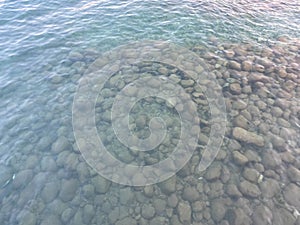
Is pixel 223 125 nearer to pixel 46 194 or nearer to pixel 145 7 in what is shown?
pixel 46 194

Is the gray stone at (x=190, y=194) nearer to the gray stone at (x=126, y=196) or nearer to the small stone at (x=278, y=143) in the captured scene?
the gray stone at (x=126, y=196)

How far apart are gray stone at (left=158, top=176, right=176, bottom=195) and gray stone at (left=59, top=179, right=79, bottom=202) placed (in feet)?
8.26

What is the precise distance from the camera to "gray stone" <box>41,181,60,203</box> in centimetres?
740

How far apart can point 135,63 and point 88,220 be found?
7.11m

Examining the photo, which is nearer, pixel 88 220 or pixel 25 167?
pixel 88 220

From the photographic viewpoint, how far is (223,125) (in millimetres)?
8883

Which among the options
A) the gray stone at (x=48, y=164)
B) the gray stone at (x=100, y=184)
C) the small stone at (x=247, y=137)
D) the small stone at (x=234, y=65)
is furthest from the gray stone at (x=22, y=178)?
the small stone at (x=234, y=65)

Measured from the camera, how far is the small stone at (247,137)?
27.1 ft

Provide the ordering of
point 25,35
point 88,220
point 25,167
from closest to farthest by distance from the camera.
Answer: point 88,220, point 25,167, point 25,35

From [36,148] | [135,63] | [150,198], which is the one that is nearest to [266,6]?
[135,63]

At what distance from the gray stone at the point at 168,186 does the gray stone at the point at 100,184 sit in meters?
1.57

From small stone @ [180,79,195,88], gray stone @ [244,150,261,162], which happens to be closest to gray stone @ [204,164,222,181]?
gray stone @ [244,150,261,162]

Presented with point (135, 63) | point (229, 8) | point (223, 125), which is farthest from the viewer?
point (229, 8)

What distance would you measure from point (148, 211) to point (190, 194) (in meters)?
1.27
